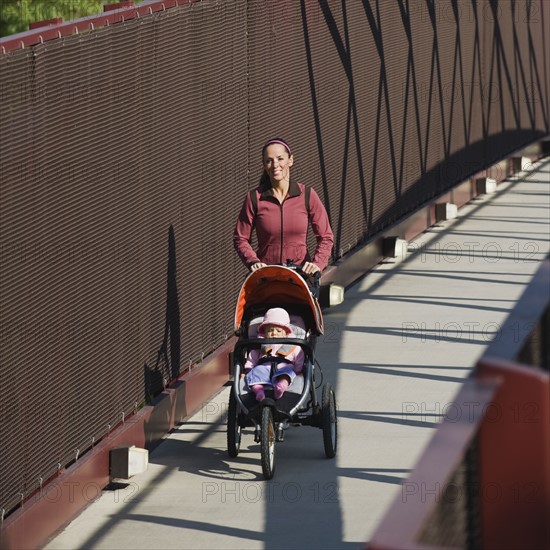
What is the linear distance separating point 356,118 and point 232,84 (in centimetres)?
469

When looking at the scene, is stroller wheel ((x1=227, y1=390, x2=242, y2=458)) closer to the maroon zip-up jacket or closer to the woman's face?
the maroon zip-up jacket

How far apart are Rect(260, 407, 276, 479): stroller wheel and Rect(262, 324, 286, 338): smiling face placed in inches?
23.4

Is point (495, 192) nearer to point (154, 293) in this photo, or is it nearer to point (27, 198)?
point (154, 293)

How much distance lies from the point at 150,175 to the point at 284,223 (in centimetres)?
97

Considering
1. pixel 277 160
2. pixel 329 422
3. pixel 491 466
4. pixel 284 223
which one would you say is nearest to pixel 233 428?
pixel 329 422

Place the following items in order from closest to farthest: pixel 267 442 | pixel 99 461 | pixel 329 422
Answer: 1. pixel 267 442
2. pixel 99 461
3. pixel 329 422

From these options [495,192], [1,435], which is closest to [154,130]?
[1,435]

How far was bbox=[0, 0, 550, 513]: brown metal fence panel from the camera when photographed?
760 cm

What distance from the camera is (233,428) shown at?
905 cm

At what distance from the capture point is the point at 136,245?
377 inches

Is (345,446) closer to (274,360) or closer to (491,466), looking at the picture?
(274,360)

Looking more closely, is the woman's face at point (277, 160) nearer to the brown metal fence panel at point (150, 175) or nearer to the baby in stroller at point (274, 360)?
the brown metal fence panel at point (150, 175)

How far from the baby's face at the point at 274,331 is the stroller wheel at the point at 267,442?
0.59 metres

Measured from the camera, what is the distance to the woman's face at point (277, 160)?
9.56 meters
